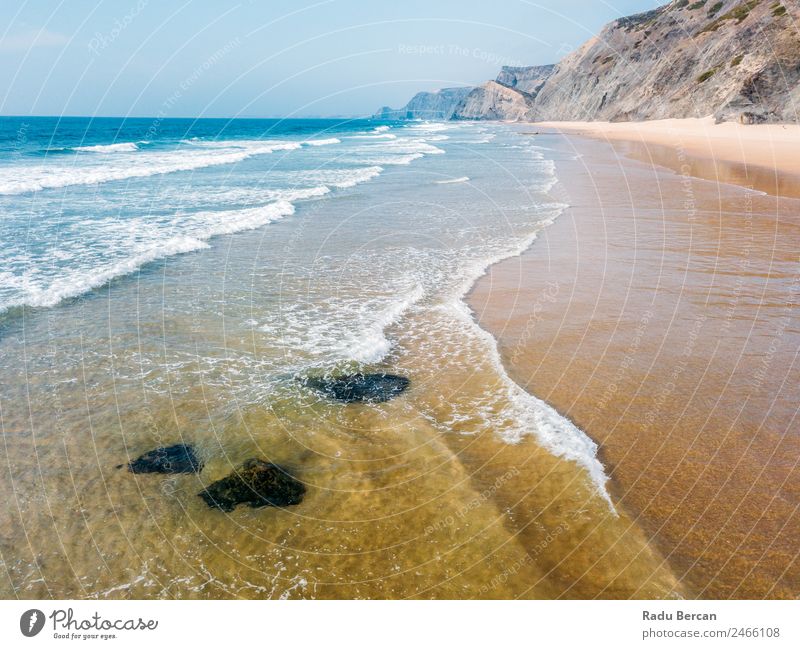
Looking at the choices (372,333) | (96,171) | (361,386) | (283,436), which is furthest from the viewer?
(96,171)

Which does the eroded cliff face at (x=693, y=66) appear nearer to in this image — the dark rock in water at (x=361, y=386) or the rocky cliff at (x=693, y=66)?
the rocky cliff at (x=693, y=66)

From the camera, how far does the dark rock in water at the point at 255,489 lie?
604cm

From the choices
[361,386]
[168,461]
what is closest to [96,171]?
[361,386]

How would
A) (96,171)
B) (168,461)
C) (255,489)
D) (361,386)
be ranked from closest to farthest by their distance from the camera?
(255,489) → (168,461) → (361,386) → (96,171)

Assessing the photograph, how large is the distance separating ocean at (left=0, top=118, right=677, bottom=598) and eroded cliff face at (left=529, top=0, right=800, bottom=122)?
5519 cm

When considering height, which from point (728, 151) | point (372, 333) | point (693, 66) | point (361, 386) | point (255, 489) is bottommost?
point (255, 489)

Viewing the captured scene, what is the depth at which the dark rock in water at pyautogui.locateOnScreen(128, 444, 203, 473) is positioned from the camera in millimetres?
6578

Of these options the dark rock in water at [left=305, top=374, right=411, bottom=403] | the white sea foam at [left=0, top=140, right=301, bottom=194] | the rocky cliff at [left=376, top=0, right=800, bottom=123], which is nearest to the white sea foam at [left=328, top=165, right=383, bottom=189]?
the white sea foam at [left=0, top=140, right=301, bottom=194]

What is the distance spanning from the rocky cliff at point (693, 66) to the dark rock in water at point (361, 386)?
190 feet

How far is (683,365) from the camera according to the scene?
8.81 m

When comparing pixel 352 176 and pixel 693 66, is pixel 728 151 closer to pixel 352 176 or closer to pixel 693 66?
pixel 352 176

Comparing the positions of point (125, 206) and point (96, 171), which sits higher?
point (96, 171)

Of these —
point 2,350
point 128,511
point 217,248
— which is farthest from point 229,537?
point 217,248

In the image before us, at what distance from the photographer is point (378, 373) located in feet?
29.4
